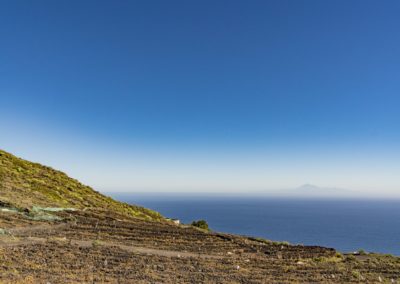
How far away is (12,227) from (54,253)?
7.28 meters

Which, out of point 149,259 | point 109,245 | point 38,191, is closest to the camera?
point 149,259

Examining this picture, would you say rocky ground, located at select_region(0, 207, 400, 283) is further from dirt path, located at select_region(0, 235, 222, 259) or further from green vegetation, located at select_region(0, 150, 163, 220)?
green vegetation, located at select_region(0, 150, 163, 220)

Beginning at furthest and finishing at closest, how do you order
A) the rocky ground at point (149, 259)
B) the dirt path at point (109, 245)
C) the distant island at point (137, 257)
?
the dirt path at point (109, 245), the distant island at point (137, 257), the rocky ground at point (149, 259)

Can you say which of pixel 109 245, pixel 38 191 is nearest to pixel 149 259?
pixel 109 245

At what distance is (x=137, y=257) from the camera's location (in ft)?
50.2

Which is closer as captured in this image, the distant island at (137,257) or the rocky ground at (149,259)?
the rocky ground at (149,259)

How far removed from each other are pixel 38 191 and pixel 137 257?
81.3ft

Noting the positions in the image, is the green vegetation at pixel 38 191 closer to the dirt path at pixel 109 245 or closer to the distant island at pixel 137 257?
the distant island at pixel 137 257

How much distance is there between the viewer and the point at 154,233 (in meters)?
22.7

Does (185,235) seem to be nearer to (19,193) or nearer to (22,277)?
(22,277)

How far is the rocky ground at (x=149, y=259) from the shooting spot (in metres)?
12.2

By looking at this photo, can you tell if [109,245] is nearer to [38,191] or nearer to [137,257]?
[137,257]

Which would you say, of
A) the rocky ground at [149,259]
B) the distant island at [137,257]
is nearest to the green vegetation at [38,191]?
the distant island at [137,257]

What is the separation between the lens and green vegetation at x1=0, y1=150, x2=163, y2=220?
28.8 metres
